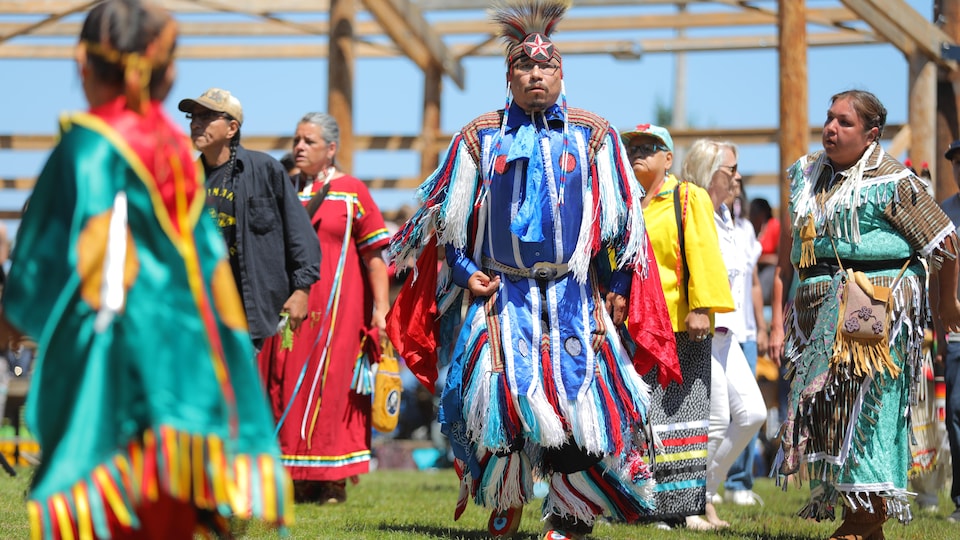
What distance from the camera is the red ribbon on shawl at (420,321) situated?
221 inches

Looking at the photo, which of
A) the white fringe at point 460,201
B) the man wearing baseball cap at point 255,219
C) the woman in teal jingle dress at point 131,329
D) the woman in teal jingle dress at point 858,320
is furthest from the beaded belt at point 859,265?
the woman in teal jingle dress at point 131,329

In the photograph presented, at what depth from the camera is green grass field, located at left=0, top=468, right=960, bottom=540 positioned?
225 inches

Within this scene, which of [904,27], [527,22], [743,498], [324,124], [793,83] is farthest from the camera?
[904,27]

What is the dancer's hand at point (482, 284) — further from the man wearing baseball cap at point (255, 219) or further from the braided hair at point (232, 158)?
the braided hair at point (232, 158)

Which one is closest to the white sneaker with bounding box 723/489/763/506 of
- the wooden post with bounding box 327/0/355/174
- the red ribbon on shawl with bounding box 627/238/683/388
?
the red ribbon on shawl with bounding box 627/238/683/388

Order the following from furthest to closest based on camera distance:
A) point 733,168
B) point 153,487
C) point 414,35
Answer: point 414,35 → point 733,168 → point 153,487

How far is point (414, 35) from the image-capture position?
12484mm

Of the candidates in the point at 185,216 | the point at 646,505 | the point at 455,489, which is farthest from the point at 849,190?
the point at 455,489

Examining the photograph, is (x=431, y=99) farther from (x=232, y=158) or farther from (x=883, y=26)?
(x=232, y=158)

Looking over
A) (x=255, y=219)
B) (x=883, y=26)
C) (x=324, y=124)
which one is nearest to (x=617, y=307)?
(x=255, y=219)

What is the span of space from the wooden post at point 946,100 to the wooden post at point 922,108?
8cm

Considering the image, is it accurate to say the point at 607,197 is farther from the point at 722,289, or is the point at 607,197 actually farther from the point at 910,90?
the point at 910,90

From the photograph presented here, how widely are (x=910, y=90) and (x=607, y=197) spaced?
617cm

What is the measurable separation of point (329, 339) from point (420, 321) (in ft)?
6.19
